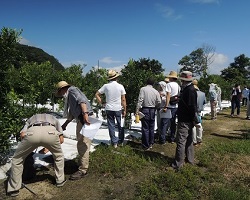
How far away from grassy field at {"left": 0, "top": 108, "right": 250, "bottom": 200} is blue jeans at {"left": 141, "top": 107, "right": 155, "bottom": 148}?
251mm

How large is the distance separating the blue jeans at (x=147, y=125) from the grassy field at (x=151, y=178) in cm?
25

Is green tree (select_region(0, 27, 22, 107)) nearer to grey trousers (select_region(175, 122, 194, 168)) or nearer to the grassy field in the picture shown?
the grassy field

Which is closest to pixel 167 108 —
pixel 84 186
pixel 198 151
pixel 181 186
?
pixel 198 151

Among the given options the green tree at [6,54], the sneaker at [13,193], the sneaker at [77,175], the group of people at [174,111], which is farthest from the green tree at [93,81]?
the sneaker at [13,193]

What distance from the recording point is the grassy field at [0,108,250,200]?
4051 millimetres

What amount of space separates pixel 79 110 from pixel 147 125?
2.11 meters

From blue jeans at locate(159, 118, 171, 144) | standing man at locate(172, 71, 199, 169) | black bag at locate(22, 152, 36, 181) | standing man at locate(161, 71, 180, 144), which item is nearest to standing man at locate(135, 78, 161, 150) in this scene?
standing man at locate(161, 71, 180, 144)

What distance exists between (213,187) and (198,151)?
2183 millimetres

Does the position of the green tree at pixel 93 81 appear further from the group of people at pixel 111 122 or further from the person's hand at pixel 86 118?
the person's hand at pixel 86 118

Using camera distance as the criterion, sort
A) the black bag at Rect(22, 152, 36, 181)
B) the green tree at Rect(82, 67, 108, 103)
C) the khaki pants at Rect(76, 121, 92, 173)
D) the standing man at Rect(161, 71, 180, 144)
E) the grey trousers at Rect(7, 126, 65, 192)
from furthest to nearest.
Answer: the green tree at Rect(82, 67, 108, 103) → the standing man at Rect(161, 71, 180, 144) → the khaki pants at Rect(76, 121, 92, 173) → the black bag at Rect(22, 152, 36, 181) → the grey trousers at Rect(7, 126, 65, 192)

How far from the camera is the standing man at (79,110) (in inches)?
177

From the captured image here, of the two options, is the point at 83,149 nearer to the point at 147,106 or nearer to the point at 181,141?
the point at 181,141

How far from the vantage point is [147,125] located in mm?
6195

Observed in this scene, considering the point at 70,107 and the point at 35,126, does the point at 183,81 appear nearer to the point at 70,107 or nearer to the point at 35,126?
the point at 70,107
